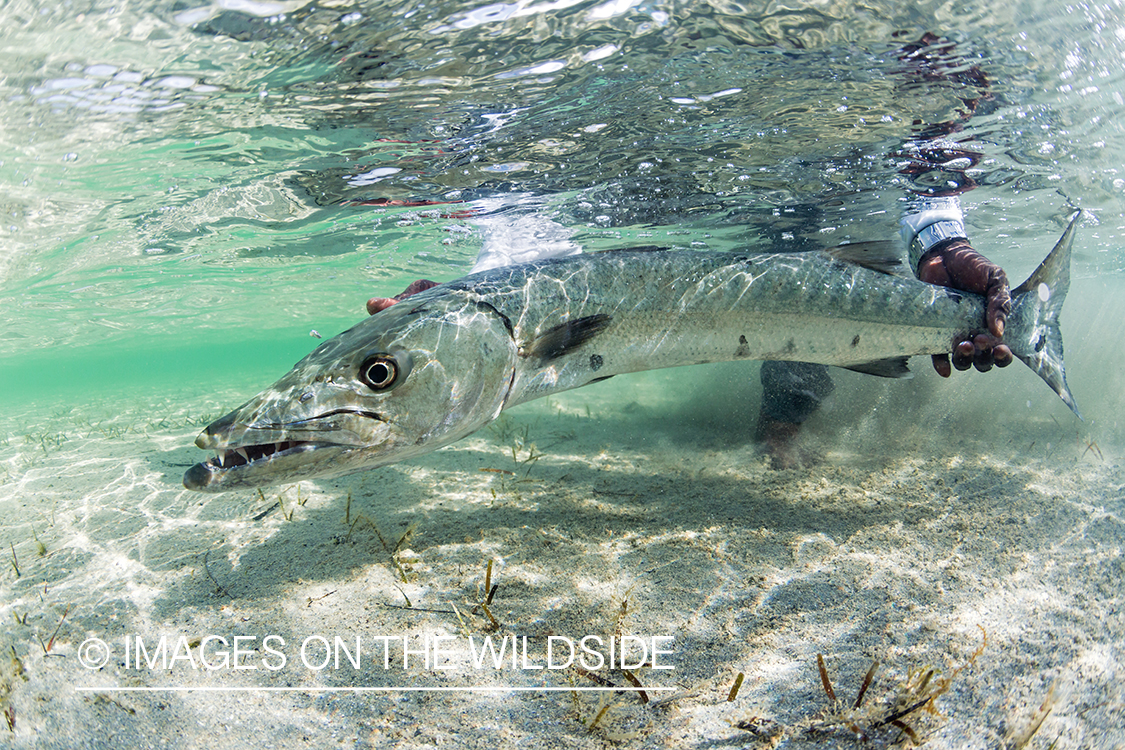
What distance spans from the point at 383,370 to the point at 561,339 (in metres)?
1.24

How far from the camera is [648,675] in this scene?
8.64 feet

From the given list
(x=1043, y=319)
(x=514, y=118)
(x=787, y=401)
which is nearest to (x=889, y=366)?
(x=1043, y=319)

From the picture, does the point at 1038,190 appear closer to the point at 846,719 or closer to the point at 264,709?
the point at 846,719

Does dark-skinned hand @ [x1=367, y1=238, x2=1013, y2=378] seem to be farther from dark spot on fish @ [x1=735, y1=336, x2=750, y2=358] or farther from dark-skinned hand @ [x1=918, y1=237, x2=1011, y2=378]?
dark spot on fish @ [x1=735, y1=336, x2=750, y2=358]

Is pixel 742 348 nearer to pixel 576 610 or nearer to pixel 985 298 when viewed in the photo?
pixel 985 298

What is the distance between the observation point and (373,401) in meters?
2.69

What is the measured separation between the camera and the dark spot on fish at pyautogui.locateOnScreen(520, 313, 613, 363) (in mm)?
3373

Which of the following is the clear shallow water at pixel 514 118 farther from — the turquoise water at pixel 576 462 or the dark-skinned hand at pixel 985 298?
the dark-skinned hand at pixel 985 298

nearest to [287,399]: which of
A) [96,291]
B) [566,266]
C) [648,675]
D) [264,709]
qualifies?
[264,709]

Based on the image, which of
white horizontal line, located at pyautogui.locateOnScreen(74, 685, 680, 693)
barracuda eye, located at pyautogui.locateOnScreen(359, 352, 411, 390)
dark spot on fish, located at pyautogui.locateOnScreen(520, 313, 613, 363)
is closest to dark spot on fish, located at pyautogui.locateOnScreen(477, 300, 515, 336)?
dark spot on fish, located at pyautogui.locateOnScreen(520, 313, 613, 363)

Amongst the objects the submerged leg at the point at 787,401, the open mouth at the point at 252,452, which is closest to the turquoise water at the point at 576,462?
the submerged leg at the point at 787,401

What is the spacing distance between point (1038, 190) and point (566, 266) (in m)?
12.7

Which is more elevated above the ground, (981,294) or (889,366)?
(981,294)

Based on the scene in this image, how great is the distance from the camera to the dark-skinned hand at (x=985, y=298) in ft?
13.8
